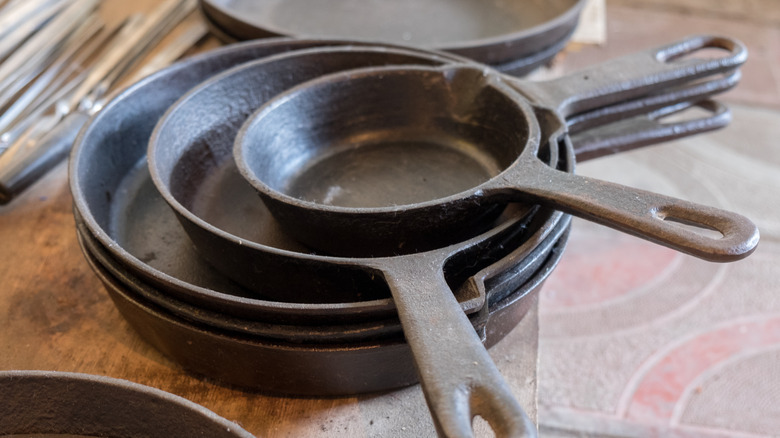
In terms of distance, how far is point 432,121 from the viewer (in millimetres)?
797

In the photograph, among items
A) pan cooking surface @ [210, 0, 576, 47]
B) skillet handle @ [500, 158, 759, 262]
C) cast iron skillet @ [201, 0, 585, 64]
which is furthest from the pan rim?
skillet handle @ [500, 158, 759, 262]

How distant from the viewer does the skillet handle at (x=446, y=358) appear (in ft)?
1.27

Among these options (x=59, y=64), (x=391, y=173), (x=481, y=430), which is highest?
(x=59, y=64)

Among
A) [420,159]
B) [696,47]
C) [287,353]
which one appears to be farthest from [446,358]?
[696,47]

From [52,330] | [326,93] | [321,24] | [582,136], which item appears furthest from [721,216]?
[321,24]


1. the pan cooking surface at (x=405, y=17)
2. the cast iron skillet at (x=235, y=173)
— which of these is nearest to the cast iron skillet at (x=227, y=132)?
the cast iron skillet at (x=235, y=173)

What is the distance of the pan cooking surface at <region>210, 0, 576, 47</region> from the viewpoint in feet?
3.50

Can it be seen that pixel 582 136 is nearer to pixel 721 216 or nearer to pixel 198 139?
pixel 721 216

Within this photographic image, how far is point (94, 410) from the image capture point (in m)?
0.49

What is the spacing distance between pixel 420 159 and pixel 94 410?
1.45ft

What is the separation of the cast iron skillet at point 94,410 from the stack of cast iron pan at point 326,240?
0.23 ft

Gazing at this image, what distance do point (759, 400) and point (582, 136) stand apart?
2.43 ft

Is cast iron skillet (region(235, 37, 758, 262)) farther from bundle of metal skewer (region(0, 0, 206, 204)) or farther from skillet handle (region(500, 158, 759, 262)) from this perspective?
bundle of metal skewer (region(0, 0, 206, 204))

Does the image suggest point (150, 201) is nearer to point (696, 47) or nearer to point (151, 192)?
point (151, 192)
